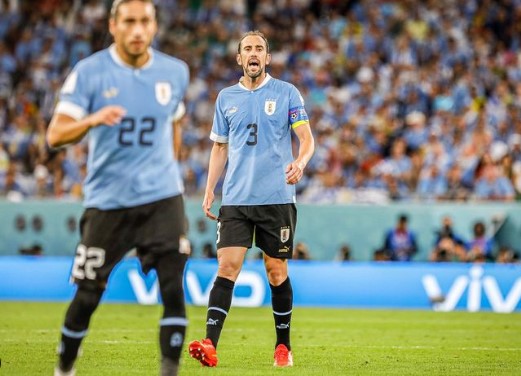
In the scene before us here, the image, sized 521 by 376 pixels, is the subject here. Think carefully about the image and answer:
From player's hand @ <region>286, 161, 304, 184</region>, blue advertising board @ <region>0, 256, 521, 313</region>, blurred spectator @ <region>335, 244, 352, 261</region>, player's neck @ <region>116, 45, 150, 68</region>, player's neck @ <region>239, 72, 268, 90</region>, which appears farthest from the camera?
blurred spectator @ <region>335, 244, 352, 261</region>

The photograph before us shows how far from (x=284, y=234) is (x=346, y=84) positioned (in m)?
17.4

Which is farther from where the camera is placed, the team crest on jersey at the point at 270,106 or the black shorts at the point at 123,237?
the team crest on jersey at the point at 270,106

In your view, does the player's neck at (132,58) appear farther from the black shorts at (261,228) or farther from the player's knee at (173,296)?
the black shorts at (261,228)

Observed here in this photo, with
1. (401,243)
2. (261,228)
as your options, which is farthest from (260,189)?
(401,243)

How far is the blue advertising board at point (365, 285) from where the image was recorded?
18609mm

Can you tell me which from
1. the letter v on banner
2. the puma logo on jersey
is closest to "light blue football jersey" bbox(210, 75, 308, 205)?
the puma logo on jersey

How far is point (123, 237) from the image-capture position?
24.1 feet

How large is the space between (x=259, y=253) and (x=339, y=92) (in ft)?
19.9

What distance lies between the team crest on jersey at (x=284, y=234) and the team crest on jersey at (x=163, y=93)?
2.80m

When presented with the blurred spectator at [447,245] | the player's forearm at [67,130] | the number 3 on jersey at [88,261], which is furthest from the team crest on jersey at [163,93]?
the blurred spectator at [447,245]

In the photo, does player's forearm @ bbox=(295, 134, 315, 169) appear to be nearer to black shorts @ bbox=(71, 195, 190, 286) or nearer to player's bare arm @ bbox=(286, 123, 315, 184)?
player's bare arm @ bbox=(286, 123, 315, 184)

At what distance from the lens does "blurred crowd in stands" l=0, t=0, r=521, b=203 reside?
2242 centimetres

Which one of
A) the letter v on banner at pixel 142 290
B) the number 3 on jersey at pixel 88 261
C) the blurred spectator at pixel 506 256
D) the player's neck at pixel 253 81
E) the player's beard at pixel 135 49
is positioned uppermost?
the player's beard at pixel 135 49

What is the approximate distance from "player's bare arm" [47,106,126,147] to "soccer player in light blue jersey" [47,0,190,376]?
60mm
